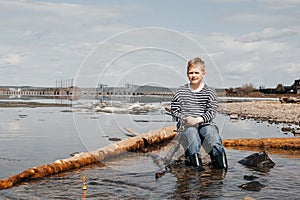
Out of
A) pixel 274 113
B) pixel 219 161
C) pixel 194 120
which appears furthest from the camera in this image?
pixel 274 113

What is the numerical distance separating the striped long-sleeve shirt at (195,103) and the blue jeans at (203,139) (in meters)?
0.20

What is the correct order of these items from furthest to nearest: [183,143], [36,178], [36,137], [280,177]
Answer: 1. [36,137]
2. [183,143]
3. [280,177]
4. [36,178]

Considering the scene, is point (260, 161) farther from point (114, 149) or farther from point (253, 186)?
point (114, 149)

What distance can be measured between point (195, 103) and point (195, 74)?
0.56 metres

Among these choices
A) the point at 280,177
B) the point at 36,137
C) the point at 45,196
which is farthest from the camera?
the point at 36,137

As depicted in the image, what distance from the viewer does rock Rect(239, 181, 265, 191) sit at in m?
6.55

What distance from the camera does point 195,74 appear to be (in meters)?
7.87

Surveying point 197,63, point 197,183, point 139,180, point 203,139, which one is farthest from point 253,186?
point 197,63

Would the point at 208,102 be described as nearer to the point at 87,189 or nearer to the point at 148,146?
the point at 87,189

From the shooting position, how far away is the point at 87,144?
12609 millimetres

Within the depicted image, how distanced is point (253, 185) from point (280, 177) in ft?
3.91

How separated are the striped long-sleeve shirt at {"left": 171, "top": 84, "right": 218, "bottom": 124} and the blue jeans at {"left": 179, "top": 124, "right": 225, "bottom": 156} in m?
0.20

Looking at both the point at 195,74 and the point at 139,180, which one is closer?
the point at 139,180

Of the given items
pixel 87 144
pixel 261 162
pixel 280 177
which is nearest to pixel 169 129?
pixel 87 144
